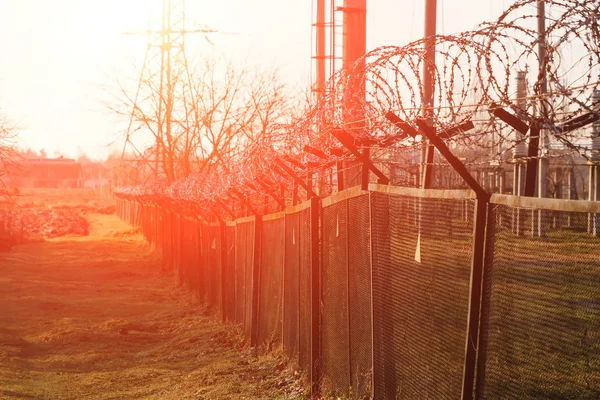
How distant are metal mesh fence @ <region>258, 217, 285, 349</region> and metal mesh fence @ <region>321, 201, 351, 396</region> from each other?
2457 mm

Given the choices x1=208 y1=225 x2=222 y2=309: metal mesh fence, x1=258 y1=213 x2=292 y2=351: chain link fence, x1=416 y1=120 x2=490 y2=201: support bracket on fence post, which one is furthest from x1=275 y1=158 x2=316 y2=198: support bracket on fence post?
x1=208 y1=225 x2=222 y2=309: metal mesh fence

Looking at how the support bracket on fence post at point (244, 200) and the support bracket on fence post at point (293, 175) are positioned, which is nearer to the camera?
the support bracket on fence post at point (293, 175)

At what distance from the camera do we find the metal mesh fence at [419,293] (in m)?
5.42

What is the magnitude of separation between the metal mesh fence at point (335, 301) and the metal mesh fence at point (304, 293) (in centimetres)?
48

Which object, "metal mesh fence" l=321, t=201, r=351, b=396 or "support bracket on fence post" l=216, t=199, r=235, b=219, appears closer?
"metal mesh fence" l=321, t=201, r=351, b=396

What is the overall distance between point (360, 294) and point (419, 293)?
1749 mm

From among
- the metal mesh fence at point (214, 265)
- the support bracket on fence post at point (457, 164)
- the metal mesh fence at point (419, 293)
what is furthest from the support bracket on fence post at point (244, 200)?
the support bracket on fence post at point (457, 164)

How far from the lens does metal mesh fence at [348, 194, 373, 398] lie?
7.48m

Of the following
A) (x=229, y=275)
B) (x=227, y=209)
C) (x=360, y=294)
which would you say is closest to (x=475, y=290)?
(x=360, y=294)

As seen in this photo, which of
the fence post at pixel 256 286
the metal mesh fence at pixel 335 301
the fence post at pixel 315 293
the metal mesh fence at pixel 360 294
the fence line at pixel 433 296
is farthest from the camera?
the fence post at pixel 256 286

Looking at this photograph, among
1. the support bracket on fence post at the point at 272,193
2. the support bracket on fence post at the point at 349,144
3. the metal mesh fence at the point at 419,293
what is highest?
the support bracket on fence post at the point at 349,144

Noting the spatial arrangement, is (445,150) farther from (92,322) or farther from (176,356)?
(92,322)

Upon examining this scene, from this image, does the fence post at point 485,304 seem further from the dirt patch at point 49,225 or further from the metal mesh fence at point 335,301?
the dirt patch at point 49,225

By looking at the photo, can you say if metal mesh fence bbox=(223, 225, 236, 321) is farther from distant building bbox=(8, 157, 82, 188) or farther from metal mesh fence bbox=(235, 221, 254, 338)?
distant building bbox=(8, 157, 82, 188)
